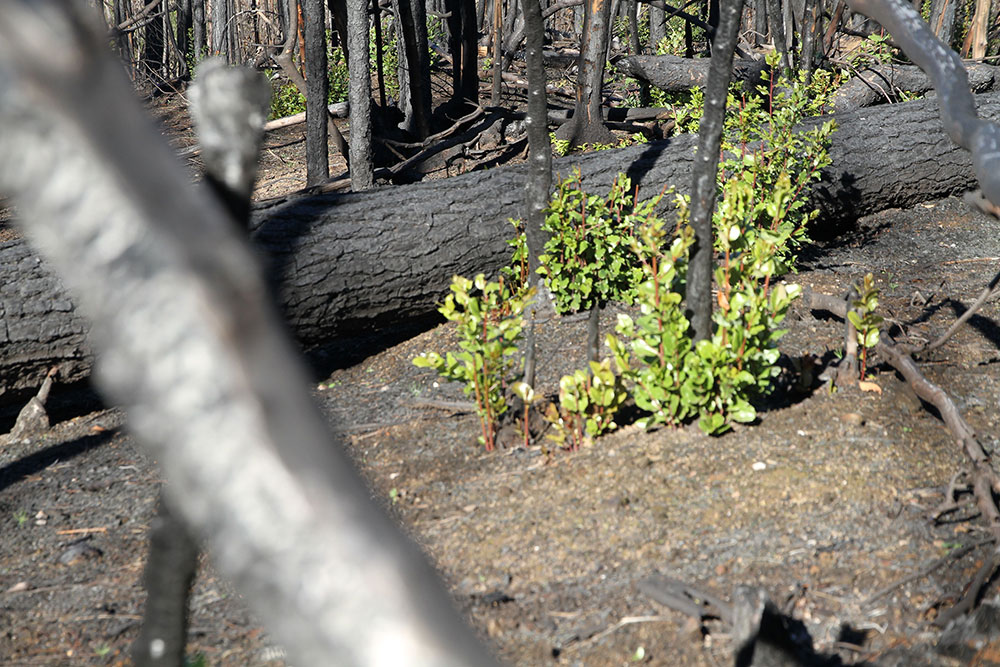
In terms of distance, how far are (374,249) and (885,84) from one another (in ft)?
22.3

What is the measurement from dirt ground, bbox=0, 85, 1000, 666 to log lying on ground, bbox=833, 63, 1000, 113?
17.5ft

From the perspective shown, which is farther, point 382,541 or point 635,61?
point 635,61

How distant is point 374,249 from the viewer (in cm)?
502

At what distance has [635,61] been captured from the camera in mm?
10227

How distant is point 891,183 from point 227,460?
6850mm

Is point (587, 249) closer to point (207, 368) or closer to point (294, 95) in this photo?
point (207, 368)

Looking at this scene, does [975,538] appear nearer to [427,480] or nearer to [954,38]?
[427,480]

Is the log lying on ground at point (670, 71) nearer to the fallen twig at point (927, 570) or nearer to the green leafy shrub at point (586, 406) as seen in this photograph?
the green leafy shrub at point (586, 406)

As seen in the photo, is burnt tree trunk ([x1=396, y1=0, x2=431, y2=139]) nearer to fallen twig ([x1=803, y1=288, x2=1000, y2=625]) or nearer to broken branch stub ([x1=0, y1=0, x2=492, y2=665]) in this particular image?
fallen twig ([x1=803, y1=288, x2=1000, y2=625])

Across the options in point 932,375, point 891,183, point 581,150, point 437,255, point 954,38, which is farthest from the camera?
point 954,38

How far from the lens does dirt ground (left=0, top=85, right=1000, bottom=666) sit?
2293 millimetres

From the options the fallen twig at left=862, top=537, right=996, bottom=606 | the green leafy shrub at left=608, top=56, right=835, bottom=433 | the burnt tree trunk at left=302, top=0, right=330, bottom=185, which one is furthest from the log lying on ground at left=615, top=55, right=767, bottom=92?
the fallen twig at left=862, top=537, right=996, bottom=606

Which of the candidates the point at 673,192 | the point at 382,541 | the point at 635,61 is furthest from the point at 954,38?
the point at 382,541

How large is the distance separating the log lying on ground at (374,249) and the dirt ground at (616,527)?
616 millimetres
